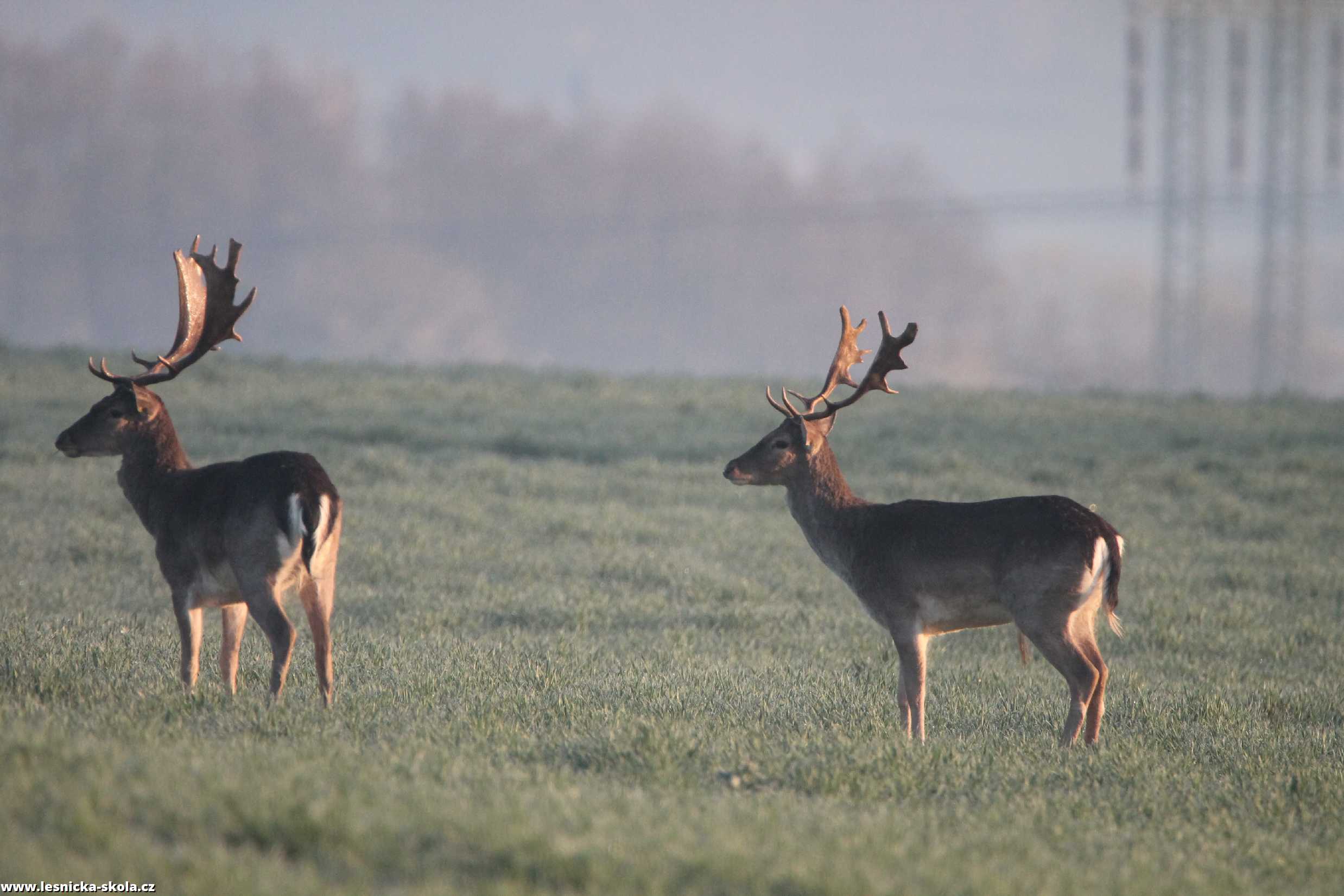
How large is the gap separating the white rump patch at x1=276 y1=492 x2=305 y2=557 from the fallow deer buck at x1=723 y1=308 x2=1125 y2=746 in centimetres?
290

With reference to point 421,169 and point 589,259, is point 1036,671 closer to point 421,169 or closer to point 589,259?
point 589,259

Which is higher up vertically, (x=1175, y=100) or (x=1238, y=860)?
(x=1175, y=100)

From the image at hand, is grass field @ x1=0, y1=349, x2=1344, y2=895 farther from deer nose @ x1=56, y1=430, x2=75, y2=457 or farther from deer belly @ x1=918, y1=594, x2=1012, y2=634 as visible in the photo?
deer nose @ x1=56, y1=430, x2=75, y2=457

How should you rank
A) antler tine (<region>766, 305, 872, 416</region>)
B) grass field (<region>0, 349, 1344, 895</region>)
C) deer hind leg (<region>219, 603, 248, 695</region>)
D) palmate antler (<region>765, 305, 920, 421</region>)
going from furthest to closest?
antler tine (<region>766, 305, 872, 416</region>)
palmate antler (<region>765, 305, 920, 421</region>)
deer hind leg (<region>219, 603, 248, 695</region>)
grass field (<region>0, 349, 1344, 895</region>)

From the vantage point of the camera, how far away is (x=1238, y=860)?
5121 millimetres

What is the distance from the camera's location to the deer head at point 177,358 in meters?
7.70

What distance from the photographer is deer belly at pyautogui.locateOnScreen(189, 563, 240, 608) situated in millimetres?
6902

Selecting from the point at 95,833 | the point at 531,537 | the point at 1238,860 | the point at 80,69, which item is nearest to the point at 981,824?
the point at 1238,860

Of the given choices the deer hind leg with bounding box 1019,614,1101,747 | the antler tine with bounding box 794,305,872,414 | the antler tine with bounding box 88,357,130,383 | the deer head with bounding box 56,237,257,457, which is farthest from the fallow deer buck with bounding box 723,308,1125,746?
the antler tine with bounding box 88,357,130,383

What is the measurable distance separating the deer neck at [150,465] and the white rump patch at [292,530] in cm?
114

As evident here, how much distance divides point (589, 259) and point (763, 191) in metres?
20.2

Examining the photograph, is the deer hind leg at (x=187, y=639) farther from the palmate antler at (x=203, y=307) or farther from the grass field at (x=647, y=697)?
the palmate antler at (x=203, y=307)

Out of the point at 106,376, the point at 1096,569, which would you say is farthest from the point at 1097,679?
the point at 106,376

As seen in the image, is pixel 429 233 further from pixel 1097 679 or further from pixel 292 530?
pixel 1097 679
